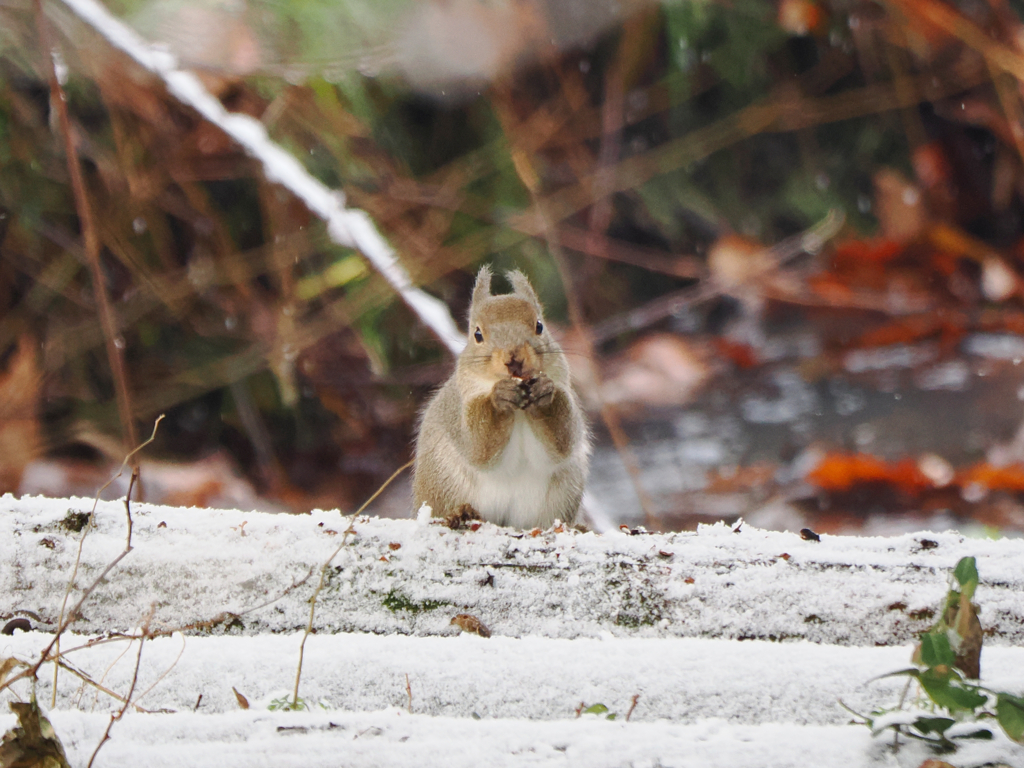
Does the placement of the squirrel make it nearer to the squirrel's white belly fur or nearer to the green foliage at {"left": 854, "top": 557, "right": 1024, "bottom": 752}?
the squirrel's white belly fur

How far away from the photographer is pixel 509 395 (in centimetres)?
126

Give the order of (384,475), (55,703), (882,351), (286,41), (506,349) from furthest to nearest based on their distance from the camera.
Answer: (882,351)
(384,475)
(286,41)
(506,349)
(55,703)

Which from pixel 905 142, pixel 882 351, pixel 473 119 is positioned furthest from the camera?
pixel 882 351

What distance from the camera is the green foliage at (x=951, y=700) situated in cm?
56

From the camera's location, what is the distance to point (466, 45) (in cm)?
249

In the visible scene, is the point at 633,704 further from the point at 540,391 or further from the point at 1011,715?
the point at 540,391

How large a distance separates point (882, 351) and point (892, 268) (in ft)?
1.05

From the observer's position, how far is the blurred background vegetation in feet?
7.73

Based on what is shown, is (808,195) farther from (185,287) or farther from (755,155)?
(185,287)

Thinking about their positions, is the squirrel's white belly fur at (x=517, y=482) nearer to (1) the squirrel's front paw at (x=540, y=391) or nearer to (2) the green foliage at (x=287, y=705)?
(1) the squirrel's front paw at (x=540, y=391)

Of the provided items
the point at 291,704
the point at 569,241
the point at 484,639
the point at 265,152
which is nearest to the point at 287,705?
the point at 291,704

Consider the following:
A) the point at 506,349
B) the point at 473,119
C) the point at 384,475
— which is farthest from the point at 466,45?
the point at 506,349

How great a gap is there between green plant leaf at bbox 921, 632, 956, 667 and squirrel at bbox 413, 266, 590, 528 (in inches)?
27.9

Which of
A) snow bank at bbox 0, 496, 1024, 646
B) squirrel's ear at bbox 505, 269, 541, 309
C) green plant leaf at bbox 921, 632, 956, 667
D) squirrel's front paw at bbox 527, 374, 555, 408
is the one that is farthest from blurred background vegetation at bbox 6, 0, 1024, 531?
green plant leaf at bbox 921, 632, 956, 667
